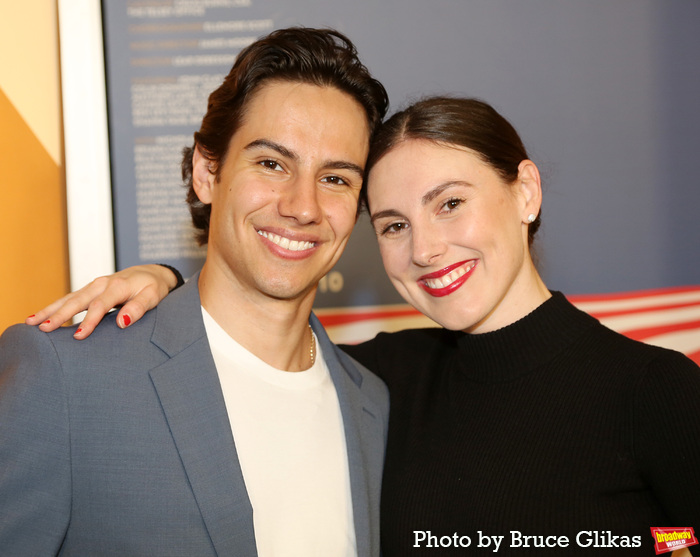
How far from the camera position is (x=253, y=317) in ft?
5.44

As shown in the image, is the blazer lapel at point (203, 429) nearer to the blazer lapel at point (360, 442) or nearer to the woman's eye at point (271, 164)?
the blazer lapel at point (360, 442)

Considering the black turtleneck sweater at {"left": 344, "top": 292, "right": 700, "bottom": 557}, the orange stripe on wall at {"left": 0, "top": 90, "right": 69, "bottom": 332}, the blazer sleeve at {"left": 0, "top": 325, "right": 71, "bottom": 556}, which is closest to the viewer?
the blazer sleeve at {"left": 0, "top": 325, "right": 71, "bottom": 556}

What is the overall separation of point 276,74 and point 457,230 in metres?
0.65

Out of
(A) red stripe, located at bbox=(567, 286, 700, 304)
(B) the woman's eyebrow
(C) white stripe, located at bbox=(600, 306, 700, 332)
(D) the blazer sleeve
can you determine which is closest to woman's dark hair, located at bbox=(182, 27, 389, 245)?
(B) the woman's eyebrow

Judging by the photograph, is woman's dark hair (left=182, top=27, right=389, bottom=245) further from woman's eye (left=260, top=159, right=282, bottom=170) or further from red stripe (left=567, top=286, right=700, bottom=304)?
red stripe (left=567, top=286, right=700, bottom=304)

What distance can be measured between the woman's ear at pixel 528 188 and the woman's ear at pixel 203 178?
0.83 m

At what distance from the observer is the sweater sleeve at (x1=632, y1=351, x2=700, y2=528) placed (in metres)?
1.37

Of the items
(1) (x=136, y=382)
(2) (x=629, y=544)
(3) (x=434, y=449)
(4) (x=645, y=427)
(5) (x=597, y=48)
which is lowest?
(2) (x=629, y=544)

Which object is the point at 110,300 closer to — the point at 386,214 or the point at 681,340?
the point at 386,214

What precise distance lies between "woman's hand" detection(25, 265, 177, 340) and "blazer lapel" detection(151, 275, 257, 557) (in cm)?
8

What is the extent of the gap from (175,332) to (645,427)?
3.49ft

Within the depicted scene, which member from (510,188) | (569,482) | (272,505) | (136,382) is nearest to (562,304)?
(510,188)

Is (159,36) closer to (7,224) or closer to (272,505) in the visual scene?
(7,224)

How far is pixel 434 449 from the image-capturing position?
1.65 m
